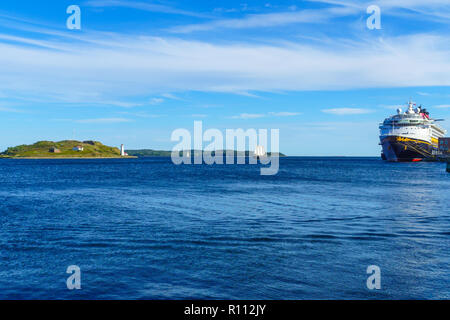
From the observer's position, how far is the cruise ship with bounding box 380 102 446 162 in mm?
165750

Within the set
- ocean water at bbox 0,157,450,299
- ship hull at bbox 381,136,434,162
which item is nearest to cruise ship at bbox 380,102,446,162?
ship hull at bbox 381,136,434,162

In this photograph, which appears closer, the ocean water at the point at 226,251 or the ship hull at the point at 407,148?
the ocean water at the point at 226,251

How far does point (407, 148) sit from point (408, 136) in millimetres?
5567

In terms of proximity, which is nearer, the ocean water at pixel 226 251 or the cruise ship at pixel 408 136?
the ocean water at pixel 226 251

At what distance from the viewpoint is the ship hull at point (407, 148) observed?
166 m

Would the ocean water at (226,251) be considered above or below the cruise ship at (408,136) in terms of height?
below

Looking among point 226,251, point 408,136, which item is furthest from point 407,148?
point 226,251

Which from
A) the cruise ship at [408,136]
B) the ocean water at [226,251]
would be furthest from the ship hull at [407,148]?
the ocean water at [226,251]

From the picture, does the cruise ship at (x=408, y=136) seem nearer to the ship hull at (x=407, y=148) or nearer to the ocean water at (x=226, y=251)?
the ship hull at (x=407, y=148)

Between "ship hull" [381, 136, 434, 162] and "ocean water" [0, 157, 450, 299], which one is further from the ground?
"ship hull" [381, 136, 434, 162]

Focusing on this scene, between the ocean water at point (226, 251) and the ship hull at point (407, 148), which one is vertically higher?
the ship hull at point (407, 148)

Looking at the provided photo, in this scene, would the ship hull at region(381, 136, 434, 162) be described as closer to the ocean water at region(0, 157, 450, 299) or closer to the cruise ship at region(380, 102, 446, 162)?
the cruise ship at region(380, 102, 446, 162)
